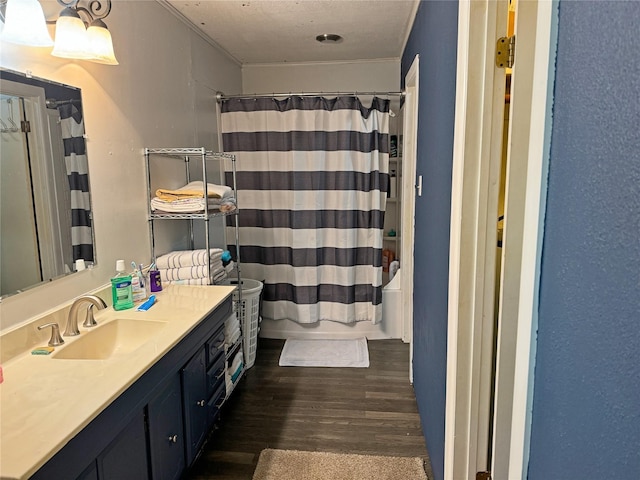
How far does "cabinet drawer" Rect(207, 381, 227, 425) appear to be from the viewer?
81.5 inches

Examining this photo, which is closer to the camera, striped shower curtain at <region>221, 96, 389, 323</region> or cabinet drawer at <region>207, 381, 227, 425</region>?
cabinet drawer at <region>207, 381, 227, 425</region>

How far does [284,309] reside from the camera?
352 centimetres

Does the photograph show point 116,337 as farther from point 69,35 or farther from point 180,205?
point 69,35

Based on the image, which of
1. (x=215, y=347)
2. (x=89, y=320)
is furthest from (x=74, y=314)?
(x=215, y=347)

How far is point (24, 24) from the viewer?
1.40m

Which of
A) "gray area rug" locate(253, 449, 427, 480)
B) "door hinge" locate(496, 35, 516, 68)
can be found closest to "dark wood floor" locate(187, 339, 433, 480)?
"gray area rug" locate(253, 449, 427, 480)

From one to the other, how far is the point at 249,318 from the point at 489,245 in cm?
205

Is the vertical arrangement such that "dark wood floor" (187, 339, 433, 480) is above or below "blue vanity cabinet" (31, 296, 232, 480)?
below

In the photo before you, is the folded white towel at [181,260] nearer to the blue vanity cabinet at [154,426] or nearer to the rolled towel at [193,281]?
the rolled towel at [193,281]

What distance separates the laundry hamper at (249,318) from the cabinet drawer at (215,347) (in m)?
0.67

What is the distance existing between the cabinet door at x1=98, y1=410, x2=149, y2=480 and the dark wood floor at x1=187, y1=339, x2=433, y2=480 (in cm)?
65

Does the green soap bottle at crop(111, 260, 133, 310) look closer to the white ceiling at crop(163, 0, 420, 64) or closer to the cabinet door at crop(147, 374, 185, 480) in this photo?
the cabinet door at crop(147, 374, 185, 480)

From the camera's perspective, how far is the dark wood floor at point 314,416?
7.06 feet

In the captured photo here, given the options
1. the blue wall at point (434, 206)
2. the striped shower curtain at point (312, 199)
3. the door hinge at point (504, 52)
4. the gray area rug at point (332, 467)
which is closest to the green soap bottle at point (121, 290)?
the gray area rug at point (332, 467)
